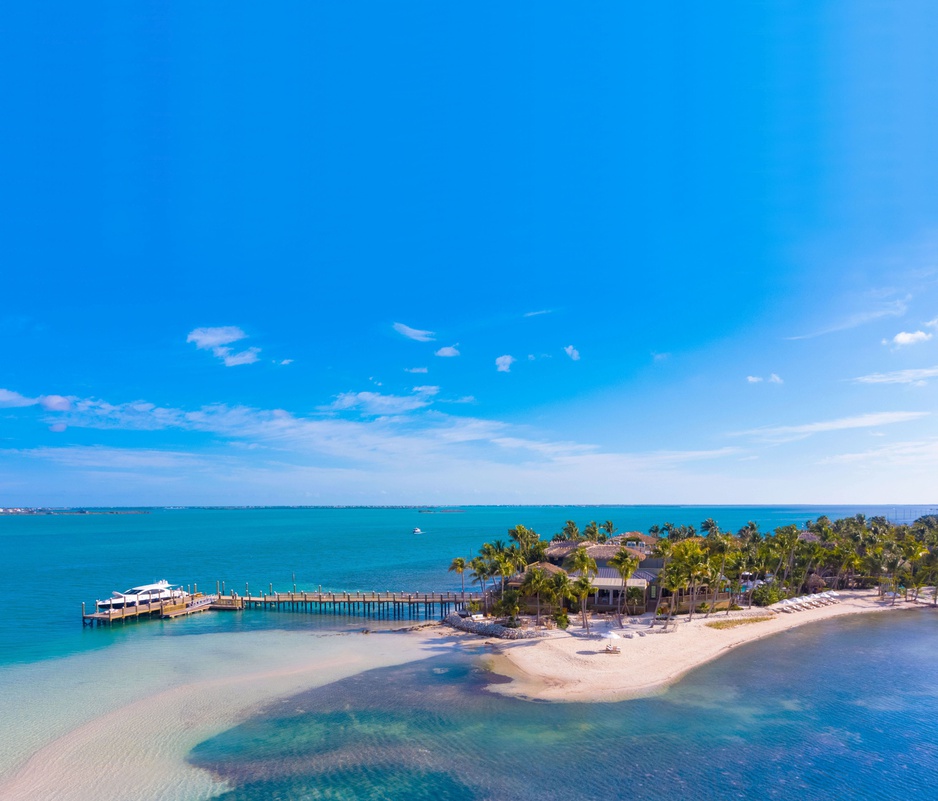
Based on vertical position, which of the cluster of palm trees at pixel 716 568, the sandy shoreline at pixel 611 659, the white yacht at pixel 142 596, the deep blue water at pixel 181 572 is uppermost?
the cluster of palm trees at pixel 716 568

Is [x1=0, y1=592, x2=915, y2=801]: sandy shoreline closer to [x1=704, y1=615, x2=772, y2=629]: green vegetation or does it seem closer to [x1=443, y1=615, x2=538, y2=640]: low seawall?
[x1=704, y1=615, x2=772, y2=629]: green vegetation

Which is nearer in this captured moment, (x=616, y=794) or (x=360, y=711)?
(x=616, y=794)

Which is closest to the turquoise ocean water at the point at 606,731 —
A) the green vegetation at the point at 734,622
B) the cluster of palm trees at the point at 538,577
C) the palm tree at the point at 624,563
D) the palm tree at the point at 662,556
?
the green vegetation at the point at 734,622

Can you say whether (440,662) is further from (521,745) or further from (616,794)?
(616,794)

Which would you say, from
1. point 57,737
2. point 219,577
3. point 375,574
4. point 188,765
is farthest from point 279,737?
point 219,577

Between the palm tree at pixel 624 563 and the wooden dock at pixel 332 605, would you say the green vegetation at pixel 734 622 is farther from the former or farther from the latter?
the wooden dock at pixel 332 605

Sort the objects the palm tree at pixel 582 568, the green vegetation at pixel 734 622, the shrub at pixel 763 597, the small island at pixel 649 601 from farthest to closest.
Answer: the shrub at pixel 763 597 → the green vegetation at pixel 734 622 → the palm tree at pixel 582 568 → the small island at pixel 649 601
